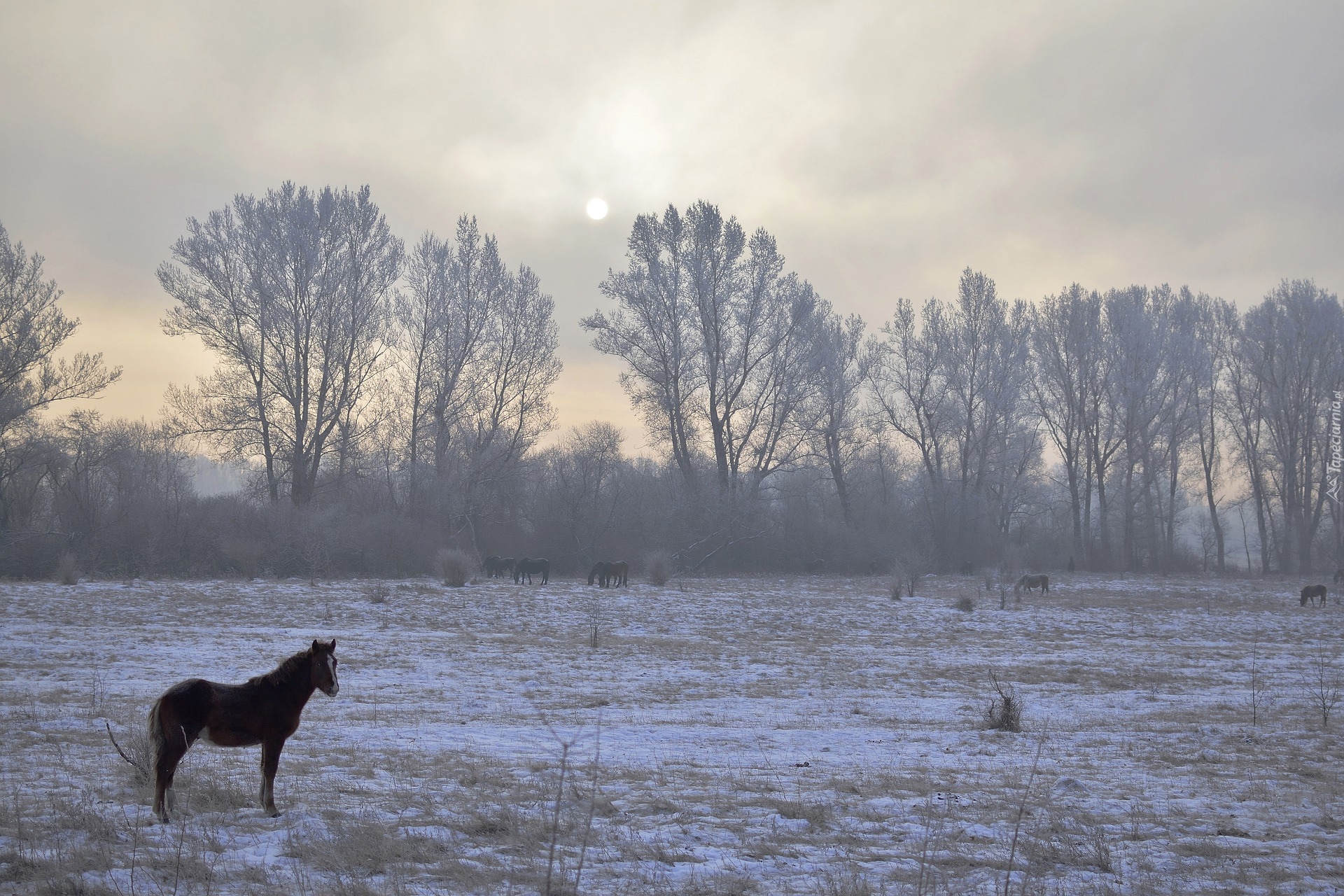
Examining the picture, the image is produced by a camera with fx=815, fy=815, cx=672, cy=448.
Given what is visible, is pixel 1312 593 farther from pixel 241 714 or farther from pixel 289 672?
pixel 241 714

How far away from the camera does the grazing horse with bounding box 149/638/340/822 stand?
4.81m

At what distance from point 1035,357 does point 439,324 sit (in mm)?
35806

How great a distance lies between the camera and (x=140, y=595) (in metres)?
21.0

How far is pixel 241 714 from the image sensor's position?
5.05 metres

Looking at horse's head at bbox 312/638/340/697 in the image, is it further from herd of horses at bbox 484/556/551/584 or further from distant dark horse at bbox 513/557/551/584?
distant dark horse at bbox 513/557/551/584

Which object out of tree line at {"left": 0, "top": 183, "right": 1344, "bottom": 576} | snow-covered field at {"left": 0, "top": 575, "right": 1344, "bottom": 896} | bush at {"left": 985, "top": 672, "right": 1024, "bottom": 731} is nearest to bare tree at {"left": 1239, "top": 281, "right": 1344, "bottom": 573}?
tree line at {"left": 0, "top": 183, "right": 1344, "bottom": 576}

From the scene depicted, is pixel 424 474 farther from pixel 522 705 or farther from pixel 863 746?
pixel 863 746

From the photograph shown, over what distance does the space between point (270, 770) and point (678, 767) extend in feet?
10.8

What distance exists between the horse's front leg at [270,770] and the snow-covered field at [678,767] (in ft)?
0.44

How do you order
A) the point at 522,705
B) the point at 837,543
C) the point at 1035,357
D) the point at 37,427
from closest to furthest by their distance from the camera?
the point at 522,705, the point at 37,427, the point at 837,543, the point at 1035,357

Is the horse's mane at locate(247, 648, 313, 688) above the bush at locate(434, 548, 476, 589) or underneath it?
above

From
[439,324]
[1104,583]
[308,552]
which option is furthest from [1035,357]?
[308,552]

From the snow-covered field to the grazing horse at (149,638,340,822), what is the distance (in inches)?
13.0

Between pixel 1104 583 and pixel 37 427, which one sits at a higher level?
pixel 37 427
